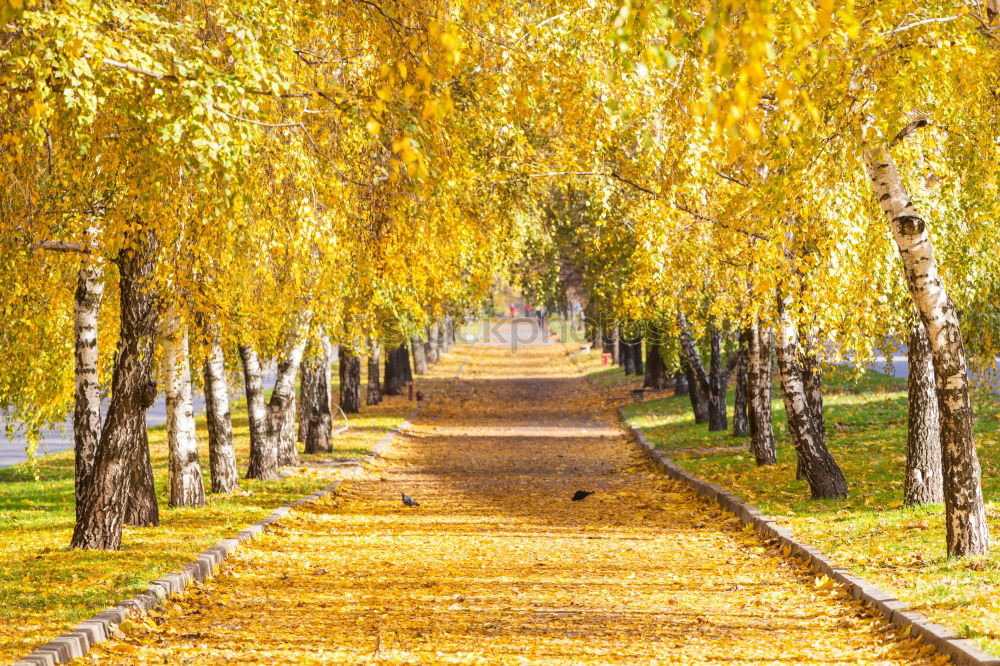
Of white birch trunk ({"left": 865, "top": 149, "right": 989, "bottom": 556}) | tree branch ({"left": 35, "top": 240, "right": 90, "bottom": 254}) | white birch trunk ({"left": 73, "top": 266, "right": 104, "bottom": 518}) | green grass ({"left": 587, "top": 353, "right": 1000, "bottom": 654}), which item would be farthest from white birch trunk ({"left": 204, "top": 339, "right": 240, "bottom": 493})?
white birch trunk ({"left": 865, "top": 149, "right": 989, "bottom": 556})

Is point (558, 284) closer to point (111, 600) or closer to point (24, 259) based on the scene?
point (24, 259)

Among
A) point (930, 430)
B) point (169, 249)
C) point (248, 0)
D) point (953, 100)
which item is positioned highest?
point (248, 0)

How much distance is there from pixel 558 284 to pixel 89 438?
25.0m

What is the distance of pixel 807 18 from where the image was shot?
7902 millimetres

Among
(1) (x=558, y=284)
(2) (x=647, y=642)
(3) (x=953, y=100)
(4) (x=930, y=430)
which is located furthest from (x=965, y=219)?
(1) (x=558, y=284)

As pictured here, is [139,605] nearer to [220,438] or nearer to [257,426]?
[220,438]

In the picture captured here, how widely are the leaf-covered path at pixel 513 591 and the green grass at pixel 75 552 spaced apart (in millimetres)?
453

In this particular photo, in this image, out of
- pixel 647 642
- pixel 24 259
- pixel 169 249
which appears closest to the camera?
pixel 647 642

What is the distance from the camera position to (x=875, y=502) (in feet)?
47.6

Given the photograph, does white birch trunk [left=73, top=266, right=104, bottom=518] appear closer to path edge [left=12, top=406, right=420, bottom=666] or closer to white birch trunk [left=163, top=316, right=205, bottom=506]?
white birch trunk [left=163, top=316, right=205, bottom=506]

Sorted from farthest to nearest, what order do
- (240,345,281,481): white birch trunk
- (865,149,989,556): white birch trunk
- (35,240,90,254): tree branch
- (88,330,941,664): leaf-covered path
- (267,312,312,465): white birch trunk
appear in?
1. (267,312,312,465): white birch trunk
2. (240,345,281,481): white birch trunk
3. (35,240,90,254): tree branch
4. (865,149,989,556): white birch trunk
5. (88,330,941,664): leaf-covered path

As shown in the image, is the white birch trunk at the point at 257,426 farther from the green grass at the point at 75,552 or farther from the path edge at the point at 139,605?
the path edge at the point at 139,605

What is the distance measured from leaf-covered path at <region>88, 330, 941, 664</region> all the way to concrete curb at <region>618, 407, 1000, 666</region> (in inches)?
4.8

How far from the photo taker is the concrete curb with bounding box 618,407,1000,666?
24.1 feet
